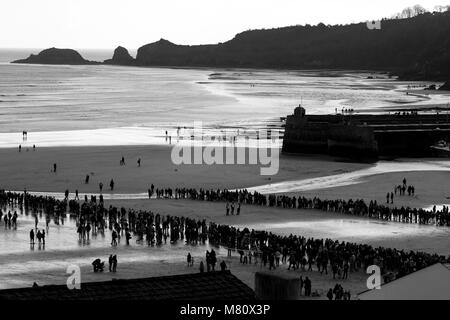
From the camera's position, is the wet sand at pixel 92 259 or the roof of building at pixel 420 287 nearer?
the roof of building at pixel 420 287

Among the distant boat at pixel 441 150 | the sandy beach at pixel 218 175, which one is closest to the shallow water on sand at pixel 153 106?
the sandy beach at pixel 218 175

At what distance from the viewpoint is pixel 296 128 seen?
60.6m

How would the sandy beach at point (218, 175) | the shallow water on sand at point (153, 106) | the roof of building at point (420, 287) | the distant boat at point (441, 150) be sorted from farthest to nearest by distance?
the shallow water on sand at point (153, 106)
the distant boat at point (441, 150)
the sandy beach at point (218, 175)
the roof of building at point (420, 287)

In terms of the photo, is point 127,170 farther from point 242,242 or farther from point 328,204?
point 242,242

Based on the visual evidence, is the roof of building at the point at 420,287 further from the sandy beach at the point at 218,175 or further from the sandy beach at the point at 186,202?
the sandy beach at the point at 218,175

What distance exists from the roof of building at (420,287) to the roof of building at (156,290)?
2.34m

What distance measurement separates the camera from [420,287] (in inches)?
581

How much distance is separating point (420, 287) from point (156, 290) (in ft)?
14.8

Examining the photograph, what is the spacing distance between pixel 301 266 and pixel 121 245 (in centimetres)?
677

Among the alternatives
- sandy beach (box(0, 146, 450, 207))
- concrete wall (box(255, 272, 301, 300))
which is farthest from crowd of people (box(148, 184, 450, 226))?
concrete wall (box(255, 272, 301, 300))

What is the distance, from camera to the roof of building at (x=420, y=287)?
14.4 meters

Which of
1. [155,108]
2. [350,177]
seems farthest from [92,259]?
[155,108]
